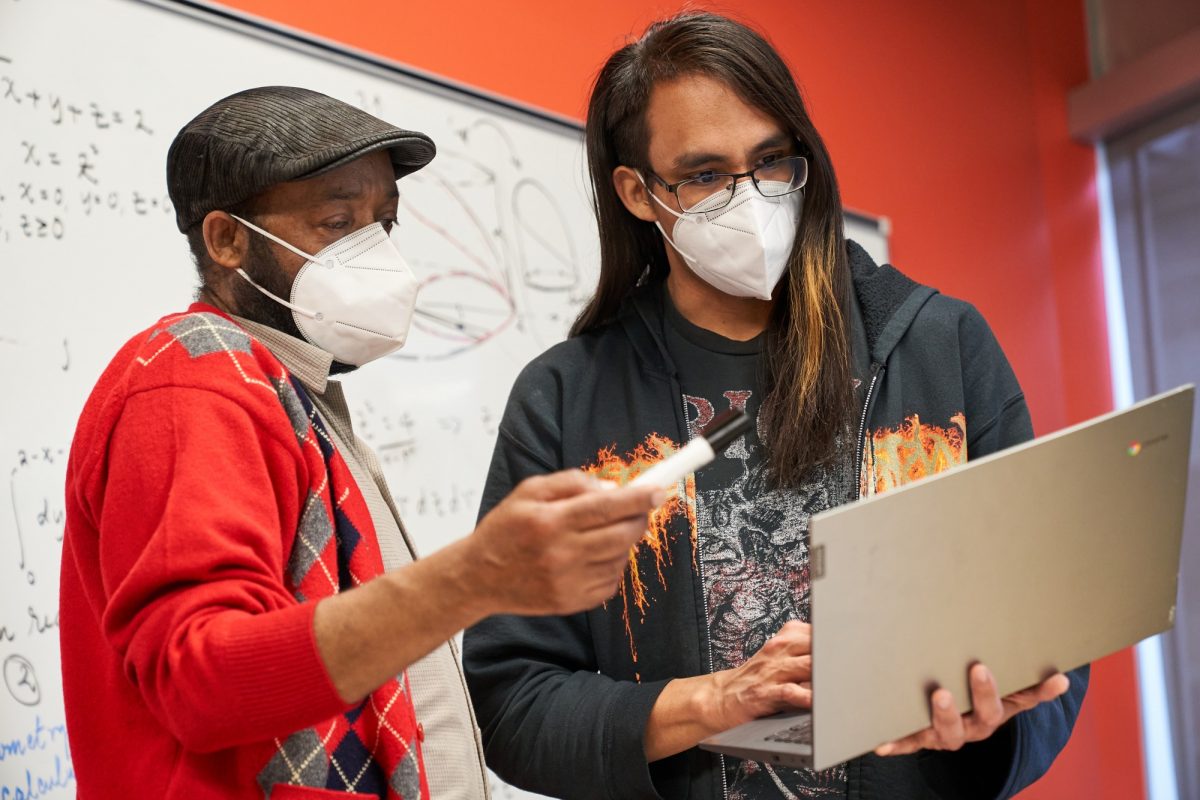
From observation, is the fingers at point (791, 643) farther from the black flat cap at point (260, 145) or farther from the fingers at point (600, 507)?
the black flat cap at point (260, 145)

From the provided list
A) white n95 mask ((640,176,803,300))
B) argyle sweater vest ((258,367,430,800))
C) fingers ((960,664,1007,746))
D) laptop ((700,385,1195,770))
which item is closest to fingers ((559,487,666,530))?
laptop ((700,385,1195,770))

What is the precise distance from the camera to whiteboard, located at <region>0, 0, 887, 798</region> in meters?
1.54

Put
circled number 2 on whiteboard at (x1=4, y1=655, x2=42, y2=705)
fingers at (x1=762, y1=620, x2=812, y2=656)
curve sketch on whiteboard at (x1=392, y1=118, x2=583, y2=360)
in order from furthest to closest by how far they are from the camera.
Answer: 1. curve sketch on whiteboard at (x1=392, y1=118, x2=583, y2=360)
2. circled number 2 on whiteboard at (x1=4, y1=655, x2=42, y2=705)
3. fingers at (x1=762, y1=620, x2=812, y2=656)

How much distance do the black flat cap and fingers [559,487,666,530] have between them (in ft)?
1.54

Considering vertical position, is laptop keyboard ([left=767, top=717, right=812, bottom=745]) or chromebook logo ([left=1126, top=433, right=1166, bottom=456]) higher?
chromebook logo ([left=1126, top=433, right=1166, bottom=456])

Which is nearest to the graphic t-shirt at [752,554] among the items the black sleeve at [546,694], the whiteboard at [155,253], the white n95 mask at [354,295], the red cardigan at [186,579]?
the black sleeve at [546,694]

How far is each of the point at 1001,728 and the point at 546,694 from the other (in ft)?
1.47

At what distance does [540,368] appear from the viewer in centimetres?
140

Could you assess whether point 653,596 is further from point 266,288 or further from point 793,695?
point 266,288

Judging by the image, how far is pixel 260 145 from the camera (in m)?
1.05

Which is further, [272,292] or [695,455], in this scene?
[272,292]

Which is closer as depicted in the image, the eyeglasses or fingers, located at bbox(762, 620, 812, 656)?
fingers, located at bbox(762, 620, 812, 656)

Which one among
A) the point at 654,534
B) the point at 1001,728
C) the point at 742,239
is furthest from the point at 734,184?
the point at 1001,728

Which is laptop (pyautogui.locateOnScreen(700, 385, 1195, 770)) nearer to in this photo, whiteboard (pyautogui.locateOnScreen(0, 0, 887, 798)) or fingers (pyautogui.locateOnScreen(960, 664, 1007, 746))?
fingers (pyautogui.locateOnScreen(960, 664, 1007, 746))
